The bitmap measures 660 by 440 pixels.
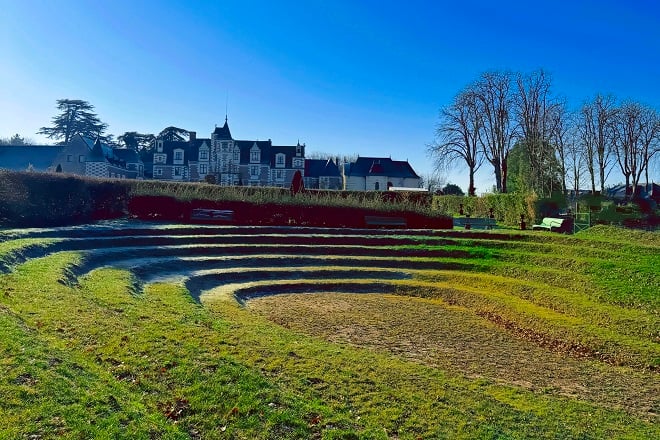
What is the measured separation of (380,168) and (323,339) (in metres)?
53.3

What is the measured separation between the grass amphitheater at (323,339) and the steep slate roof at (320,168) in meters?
47.3

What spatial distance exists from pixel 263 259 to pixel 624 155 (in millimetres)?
43067

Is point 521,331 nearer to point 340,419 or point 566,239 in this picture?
point 340,419

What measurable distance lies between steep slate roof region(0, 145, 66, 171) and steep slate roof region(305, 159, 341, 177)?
95.3ft

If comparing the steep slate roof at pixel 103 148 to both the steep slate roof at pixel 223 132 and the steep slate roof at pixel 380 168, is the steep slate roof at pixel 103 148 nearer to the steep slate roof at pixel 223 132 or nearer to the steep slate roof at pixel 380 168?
the steep slate roof at pixel 223 132

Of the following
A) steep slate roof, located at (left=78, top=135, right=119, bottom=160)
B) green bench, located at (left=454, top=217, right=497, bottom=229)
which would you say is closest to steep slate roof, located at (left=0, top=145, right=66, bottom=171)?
steep slate roof, located at (left=78, top=135, right=119, bottom=160)

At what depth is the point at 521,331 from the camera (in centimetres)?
921

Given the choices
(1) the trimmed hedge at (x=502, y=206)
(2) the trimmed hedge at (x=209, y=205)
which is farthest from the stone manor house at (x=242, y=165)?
(2) the trimmed hedge at (x=209, y=205)

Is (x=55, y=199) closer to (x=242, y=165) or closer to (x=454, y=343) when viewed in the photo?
(x=454, y=343)

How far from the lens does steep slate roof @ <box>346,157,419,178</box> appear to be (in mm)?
59875

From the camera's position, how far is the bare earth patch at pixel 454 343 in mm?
6328

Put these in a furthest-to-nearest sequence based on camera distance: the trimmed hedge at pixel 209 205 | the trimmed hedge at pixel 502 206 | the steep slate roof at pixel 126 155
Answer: the steep slate roof at pixel 126 155
the trimmed hedge at pixel 502 206
the trimmed hedge at pixel 209 205

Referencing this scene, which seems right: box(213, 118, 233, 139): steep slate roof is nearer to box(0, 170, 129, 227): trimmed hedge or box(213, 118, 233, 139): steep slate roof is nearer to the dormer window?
the dormer window

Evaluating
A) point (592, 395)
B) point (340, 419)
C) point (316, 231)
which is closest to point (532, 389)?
point (592, 395)
